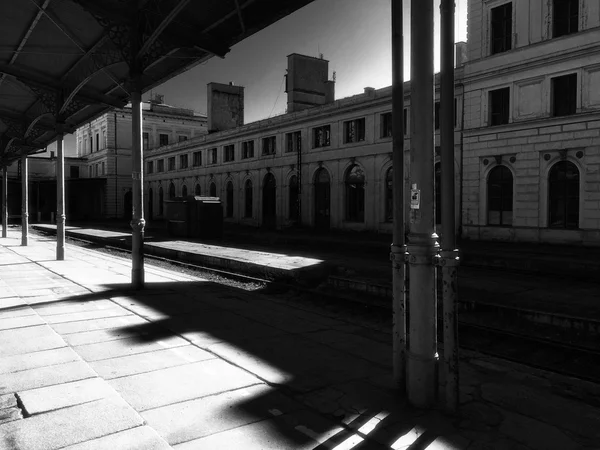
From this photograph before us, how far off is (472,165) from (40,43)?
1929 cm

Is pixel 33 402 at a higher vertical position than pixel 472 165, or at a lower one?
lower

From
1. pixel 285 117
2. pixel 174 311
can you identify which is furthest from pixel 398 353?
pixel 285 117

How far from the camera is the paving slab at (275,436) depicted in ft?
10.7

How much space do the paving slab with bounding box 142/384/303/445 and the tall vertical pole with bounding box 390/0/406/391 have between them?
107 centimetres

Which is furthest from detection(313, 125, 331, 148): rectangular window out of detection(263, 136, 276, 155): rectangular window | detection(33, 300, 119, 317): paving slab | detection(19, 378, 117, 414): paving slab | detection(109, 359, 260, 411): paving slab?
detection(19, 378, 117, 414): paving slab

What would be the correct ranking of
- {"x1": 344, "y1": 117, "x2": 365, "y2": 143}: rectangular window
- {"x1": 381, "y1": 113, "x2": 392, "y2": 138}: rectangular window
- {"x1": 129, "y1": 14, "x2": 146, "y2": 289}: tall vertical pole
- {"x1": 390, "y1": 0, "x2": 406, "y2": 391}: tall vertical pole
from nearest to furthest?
{"x1": 390, "y1": 0, "x2": 406, "y2": 391}: tall vertical pole
{"x1": 129, "y1": 14, "x2": 146, "y2": 289}: tall vertical pole
{"x1": 381, "y1": 113, "x2": 392, "y2": 138}: rectangular window
{"x1": 344, "y1": 117, "x2": 365, "y2": 143}: rectangular window

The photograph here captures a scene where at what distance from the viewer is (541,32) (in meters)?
20.6

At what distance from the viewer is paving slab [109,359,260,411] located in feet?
13.4

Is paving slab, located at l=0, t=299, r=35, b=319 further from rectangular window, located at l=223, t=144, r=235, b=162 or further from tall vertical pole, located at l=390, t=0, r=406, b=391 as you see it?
rectangular window, located at l=223, t=144, r=235, b=162

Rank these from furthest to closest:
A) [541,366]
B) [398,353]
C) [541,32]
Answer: [541,32], [541,366], [398,353]

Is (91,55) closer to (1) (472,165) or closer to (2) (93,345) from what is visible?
(2) (93,345)

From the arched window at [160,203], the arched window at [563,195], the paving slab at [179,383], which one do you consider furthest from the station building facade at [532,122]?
the arched window at [160,203]

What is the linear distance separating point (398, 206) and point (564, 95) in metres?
19.7

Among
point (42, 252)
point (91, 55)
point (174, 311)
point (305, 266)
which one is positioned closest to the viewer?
point (174, 311)
